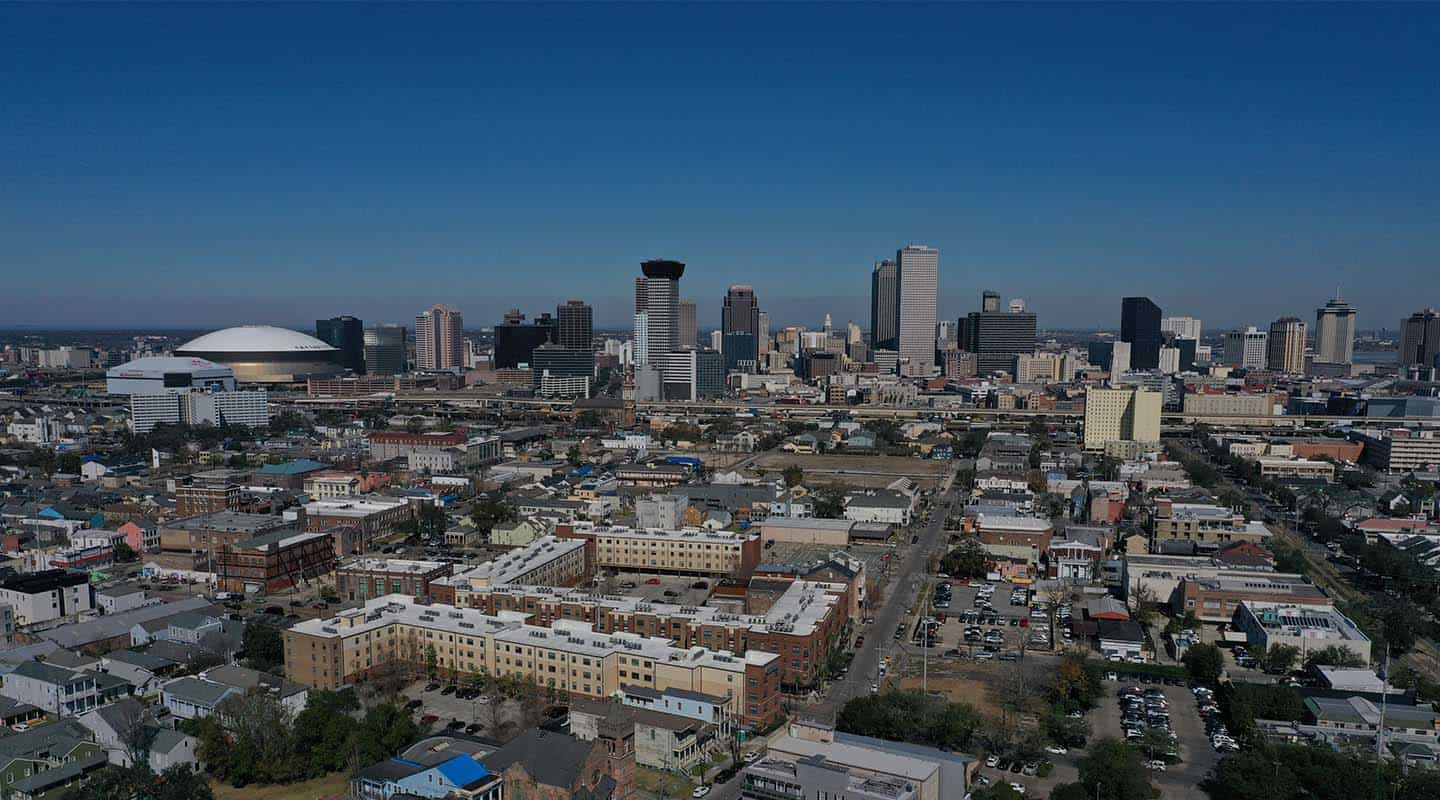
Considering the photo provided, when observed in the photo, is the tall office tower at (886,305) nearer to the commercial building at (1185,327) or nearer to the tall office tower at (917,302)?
the tall office tower at (917,302)

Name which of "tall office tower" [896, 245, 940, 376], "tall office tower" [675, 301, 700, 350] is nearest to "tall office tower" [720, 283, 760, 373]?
"tall office tower" [675, 301, 700, 350]

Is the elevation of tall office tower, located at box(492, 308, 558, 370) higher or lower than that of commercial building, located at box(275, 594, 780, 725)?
higher

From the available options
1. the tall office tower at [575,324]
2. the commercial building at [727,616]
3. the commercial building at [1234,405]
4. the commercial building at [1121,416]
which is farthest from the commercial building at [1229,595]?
the tall office tower at [575,324]

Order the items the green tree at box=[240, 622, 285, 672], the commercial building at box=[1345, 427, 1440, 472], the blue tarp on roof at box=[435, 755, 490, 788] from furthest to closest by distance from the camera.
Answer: the commercial building at box=[1345, 427, 1440, 472] → the green tree at box=[240, 622, 285, 672] → the blue tarp on roof at box=[435, 755, 490, 788]

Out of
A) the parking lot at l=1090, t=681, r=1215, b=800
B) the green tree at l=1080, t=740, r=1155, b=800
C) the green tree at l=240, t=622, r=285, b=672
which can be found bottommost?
the parking lot at l=1090, t=681, r=1215, b=800

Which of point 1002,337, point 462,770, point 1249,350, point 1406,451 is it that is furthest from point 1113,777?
point 1249,350

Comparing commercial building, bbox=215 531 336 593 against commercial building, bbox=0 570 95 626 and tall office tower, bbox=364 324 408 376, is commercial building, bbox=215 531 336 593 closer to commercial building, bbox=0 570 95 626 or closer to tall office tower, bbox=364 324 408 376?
commercial building, bbox=0 570 95 626

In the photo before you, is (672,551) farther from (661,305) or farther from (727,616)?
(661,305)
